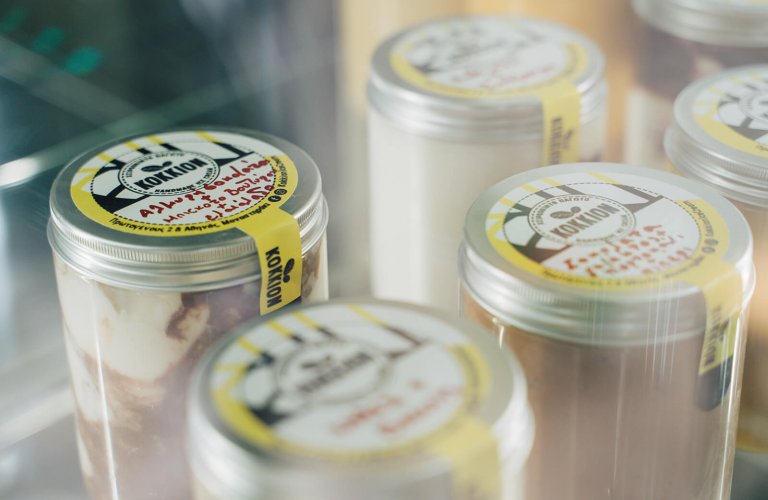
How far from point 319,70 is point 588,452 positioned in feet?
2.73

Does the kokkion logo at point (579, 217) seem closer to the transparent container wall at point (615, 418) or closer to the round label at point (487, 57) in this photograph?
the transparent container wall at point (615, 418)

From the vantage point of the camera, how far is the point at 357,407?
0.56 m

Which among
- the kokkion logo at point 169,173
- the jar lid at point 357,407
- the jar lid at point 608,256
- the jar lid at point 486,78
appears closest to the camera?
the jar lid at point 357,407

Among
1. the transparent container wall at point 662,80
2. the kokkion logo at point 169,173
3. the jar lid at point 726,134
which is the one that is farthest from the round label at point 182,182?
the transparent container wall at point 662,80

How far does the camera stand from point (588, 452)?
701mm

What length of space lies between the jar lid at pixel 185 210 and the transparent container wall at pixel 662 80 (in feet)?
1.49

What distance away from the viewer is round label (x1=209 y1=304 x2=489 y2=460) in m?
0.54

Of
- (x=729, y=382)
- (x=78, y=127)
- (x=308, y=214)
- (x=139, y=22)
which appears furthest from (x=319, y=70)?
(x=729, y=382)

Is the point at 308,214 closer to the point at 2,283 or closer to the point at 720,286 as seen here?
the point at 720,286

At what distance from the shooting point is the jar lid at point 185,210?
0.72 m

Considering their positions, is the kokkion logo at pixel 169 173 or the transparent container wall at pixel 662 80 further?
the transparent container wall at pixel 662 80

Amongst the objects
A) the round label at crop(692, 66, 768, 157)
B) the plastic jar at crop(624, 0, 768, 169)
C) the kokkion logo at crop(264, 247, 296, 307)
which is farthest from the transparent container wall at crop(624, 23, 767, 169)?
the kokkion logo at crop(264, 247, 296, 307)

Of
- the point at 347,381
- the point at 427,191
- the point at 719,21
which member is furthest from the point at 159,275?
the point at 719,21

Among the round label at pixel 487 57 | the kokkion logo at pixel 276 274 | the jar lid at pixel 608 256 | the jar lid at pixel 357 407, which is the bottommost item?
the kokkion logo at pixel 276 274
